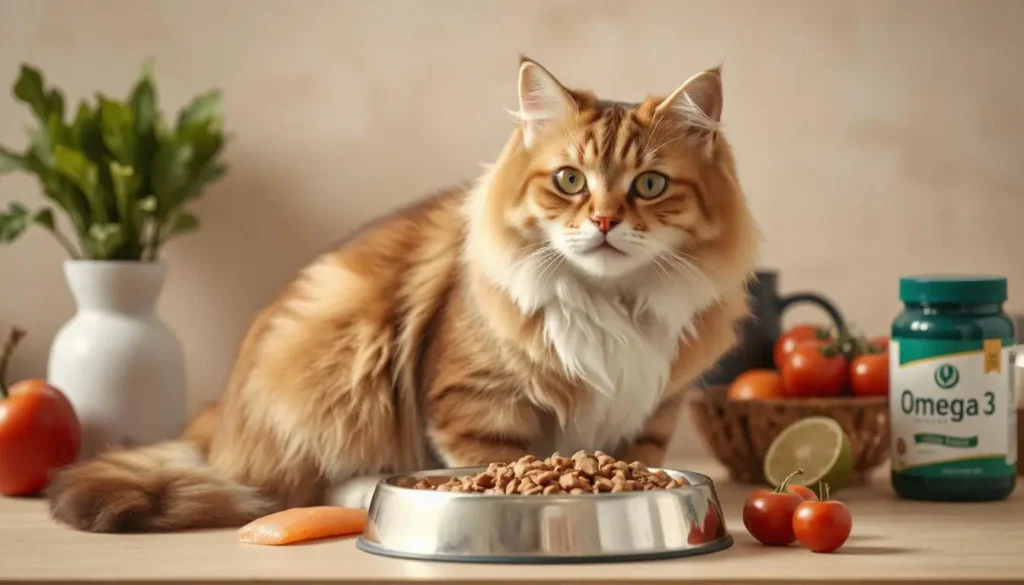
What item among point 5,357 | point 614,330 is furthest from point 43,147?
point 614,330

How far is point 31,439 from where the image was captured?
2.01 metres

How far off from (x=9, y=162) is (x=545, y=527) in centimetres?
148

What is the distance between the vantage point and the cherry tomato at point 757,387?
2.05 metres

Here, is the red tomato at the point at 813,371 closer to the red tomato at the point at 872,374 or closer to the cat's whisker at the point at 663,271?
the red tomato at the point at 872,374

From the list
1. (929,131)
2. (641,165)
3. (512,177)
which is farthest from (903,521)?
(929,131)

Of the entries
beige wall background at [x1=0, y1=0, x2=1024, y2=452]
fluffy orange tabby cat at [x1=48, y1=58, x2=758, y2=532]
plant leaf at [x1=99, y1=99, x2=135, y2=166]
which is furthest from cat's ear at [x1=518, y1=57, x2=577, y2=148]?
plant leaf at [x1=99, y1=99, x2=135, y2=166]

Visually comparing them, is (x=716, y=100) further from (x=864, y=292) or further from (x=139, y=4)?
(x=139, y=4)

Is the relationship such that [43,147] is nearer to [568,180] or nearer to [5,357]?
[5,357]

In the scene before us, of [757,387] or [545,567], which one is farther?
[757,387]

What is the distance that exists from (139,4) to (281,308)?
0.99 m

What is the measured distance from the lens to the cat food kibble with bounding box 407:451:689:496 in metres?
1.35

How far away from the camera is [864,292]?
97.0 inches

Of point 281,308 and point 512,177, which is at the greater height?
point 512,177

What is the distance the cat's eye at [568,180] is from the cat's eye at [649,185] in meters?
0.07
